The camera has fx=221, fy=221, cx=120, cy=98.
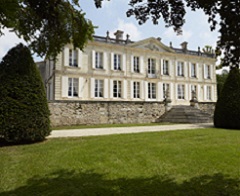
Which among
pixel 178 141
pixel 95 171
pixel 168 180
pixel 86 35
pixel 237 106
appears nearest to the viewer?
pixel 168 180

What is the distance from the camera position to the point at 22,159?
5035 millimetres

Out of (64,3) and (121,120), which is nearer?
(64,3)

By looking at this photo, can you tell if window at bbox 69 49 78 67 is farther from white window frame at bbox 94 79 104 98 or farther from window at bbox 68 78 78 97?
white window frame at bbox 94 79 104 98

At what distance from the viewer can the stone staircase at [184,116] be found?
15.6 meters

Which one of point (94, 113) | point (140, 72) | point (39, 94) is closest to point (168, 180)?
point (39, 94)

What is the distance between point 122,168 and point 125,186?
0.85 m

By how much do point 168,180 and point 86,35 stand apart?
425cm

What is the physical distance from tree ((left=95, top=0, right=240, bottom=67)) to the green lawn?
7.20 ft

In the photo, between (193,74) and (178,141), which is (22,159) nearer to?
(178,141)

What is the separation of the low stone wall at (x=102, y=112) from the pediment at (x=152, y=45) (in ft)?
25.6

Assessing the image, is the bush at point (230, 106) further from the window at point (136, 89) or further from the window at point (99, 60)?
the window at point (99, 60)

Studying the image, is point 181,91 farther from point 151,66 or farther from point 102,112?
point 102,112

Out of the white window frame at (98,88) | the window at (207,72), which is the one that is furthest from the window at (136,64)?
the window at (207,72)

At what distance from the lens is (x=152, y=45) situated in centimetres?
2288
